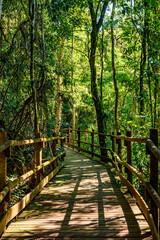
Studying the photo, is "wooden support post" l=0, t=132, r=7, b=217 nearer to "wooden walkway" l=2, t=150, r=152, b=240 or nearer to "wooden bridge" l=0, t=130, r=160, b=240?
"wooden bridge" l=0, t=130, r=160, b=240

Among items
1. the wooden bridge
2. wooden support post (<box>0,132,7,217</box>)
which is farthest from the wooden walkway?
wooden support post (<box>0,132,7,217</box>)

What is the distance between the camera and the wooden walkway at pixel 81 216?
257 centimetres

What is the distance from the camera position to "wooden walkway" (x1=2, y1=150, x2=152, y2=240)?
8.44 ft

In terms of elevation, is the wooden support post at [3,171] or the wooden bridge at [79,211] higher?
the wooden support post at [3,171]

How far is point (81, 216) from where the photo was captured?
3.12 metres

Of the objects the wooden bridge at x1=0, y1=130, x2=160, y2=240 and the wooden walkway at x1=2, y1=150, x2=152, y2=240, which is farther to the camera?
the wooden walkway at x1=2, y1=150, x2=152, y2=240

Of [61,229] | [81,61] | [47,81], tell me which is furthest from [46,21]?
[81,61]

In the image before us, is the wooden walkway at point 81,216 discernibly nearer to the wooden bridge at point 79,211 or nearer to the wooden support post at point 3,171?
the wooden bridge at point 79,211

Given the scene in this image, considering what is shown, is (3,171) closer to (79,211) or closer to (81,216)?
(81,216)

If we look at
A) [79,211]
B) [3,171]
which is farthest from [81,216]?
[3,171]

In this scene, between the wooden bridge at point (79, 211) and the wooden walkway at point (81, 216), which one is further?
the wooden walkway at point (81, 216)

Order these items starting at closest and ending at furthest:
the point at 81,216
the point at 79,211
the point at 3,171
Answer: the point at 3,171, the point at 81,216, the point at 79,211

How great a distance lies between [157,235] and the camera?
2143mm

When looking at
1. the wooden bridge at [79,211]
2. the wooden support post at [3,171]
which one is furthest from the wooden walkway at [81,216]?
the wooden support post at [3,171]
